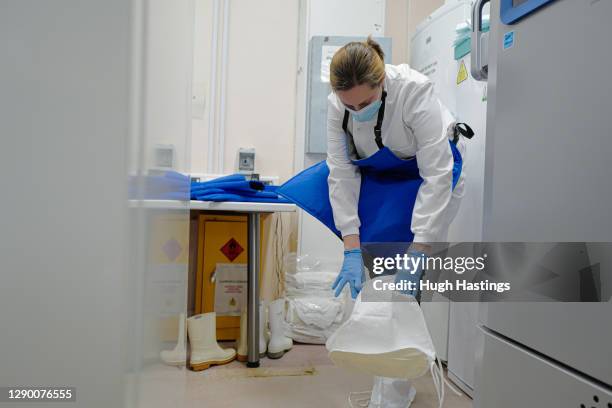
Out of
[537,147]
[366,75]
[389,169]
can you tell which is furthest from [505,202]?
[389,169]

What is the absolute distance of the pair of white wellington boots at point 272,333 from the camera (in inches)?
77.7

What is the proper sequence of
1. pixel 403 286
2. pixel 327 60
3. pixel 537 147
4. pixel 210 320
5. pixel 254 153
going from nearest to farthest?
1. pixel 537 147
2. pixel 403 286
3. pixel 210 320
4. pixel 327 60
5. pixel 254 153

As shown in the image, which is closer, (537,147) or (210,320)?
(537,147)

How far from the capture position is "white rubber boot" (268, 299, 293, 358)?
1.99 m

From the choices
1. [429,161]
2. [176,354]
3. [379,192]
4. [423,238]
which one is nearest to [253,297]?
[379,192]

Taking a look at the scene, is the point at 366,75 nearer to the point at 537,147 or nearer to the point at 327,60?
the point at 537,147

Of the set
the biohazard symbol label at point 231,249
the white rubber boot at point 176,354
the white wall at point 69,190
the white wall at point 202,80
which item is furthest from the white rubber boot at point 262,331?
the white wall at point 69,190

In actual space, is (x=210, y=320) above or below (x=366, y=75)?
below

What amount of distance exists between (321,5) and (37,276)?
8.44 ft

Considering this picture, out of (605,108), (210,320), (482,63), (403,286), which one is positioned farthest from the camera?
(210,320)

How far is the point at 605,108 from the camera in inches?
18.6

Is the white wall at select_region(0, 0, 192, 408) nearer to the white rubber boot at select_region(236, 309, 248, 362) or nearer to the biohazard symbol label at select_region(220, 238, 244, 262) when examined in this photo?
the white rubber boot at select_region(236, 309, 248, 362)

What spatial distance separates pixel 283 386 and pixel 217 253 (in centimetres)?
82

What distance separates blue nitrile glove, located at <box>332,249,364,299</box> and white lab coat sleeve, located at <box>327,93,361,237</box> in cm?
8
